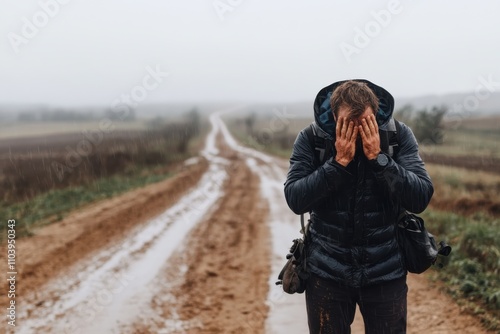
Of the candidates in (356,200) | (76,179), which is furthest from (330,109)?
(76,179)

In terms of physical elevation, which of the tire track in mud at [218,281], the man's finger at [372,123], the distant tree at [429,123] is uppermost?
the man's finger at [372,123]

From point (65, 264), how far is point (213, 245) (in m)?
2.34

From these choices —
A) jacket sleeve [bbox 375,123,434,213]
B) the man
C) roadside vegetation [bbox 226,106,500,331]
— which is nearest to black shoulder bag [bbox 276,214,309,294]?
the man

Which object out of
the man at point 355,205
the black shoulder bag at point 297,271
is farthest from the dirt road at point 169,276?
the man at point 355,205

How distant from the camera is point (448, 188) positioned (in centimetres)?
1209

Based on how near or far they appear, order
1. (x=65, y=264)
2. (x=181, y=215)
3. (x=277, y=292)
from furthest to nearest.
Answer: (x=181, y=215)
(x=65, y=264)
(x=277, y=292)

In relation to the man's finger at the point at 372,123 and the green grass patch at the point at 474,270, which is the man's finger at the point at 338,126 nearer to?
the man's finger at the point at 372,123

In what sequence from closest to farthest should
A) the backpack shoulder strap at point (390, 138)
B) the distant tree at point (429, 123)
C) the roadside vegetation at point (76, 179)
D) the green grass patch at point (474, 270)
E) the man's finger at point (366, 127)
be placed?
the man's finger at point (366, 127) → the backpack shoulder strap at point (390, 138) → the green grass patch at point (474, 270) → the roadside vegetation at point (76, 179) → the distant tree at point (429, 123)

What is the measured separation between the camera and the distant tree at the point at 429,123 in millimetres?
32656

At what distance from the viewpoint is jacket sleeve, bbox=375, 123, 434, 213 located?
6.38 feet

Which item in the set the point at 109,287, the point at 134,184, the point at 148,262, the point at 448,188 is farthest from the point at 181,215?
the point at 448,188

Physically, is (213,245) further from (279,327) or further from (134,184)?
(134,184)

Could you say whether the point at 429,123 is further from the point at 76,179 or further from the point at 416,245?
the point at 416,245

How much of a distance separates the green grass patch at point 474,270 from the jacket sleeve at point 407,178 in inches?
118
